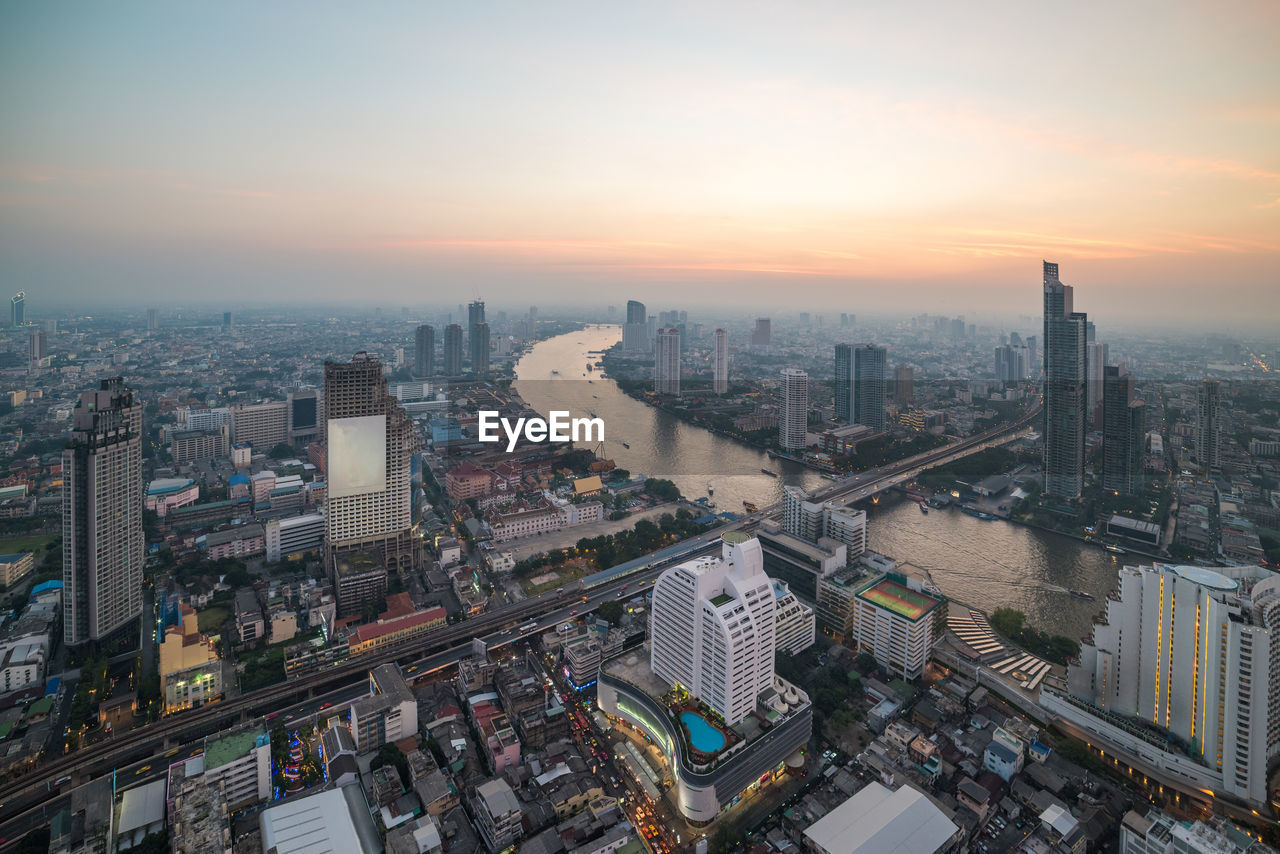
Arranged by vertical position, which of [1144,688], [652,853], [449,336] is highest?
[449,336]

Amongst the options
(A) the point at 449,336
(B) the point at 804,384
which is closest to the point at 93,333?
(A) the point at 449,336

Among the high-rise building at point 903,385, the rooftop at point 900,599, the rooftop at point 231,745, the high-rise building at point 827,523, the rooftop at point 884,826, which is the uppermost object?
the high-rise building at point 903,385

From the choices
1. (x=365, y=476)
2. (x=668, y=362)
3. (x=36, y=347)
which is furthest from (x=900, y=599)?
(x=36, y=347)

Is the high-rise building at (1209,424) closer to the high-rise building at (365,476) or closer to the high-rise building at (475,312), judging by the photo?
the high-rise building at (365,476)

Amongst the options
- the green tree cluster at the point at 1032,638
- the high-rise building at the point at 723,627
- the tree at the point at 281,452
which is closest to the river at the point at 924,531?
the green tree cluster at the point at 1032,638

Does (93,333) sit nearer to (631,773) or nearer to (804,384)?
(804,384)

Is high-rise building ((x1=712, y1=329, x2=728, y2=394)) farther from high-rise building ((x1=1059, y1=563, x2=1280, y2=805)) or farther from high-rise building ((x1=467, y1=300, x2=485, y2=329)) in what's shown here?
high-rise building ((x1=1059, y1=563, x2=1280, y2=805))

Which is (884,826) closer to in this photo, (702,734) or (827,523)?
(702,734)
